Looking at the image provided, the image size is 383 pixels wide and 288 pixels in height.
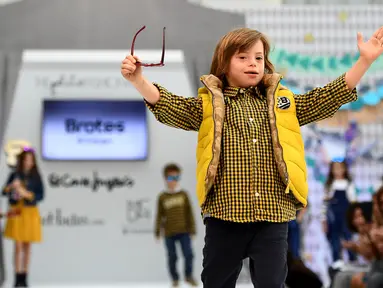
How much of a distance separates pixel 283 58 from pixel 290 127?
4237 millimetres

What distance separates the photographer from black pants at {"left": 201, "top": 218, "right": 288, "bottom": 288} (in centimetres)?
187

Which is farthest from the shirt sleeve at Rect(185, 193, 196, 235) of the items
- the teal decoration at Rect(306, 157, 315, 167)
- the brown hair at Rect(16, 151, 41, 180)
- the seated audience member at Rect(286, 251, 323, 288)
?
the seated audience member at Rect(286, 251, 323, 288)

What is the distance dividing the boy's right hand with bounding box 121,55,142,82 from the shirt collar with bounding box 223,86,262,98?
28 cm

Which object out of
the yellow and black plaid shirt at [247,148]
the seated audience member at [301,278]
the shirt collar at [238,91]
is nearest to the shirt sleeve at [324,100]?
the yellow and black plaid shirt at [247,148]

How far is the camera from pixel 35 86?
6.09m

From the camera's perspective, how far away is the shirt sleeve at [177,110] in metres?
1.93

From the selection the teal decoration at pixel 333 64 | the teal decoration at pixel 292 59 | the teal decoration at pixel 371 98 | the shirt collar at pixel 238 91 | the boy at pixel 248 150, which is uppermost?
the teal decoration at pixel 292 59

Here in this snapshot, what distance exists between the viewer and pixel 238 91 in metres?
1.98

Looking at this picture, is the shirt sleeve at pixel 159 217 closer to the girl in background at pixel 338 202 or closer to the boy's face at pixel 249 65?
the girl in background at pixel 338 202

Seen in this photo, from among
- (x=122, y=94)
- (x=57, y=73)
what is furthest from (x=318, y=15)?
(x=57, y=73)

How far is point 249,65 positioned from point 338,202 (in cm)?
406

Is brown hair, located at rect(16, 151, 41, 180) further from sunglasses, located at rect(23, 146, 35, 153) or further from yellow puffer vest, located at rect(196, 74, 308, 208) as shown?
yellow puffer vest, located at rect(196, 74, 308, 208)

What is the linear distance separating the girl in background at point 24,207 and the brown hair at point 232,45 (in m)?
3.90

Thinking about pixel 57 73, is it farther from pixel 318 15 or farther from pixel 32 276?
pixel 318 15
